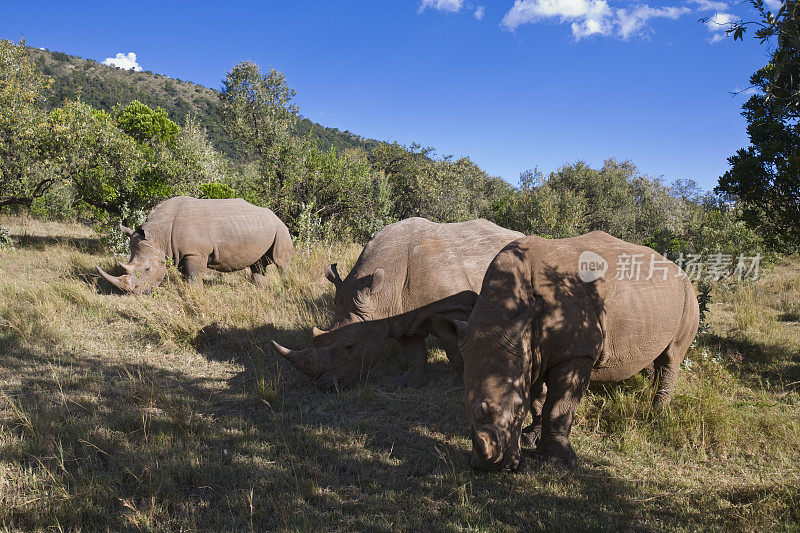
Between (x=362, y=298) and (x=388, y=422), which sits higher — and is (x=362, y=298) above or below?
above

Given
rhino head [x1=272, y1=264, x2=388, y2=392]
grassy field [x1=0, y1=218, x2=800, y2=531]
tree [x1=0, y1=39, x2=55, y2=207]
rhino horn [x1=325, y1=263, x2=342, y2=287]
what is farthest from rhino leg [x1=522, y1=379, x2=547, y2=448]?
tree [x1=0, y1=39, x2=55, y2=207]

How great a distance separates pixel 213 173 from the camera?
16875 millimetres

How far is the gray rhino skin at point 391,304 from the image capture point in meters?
5.43

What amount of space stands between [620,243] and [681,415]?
1.90m

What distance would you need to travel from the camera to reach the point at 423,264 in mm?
5555

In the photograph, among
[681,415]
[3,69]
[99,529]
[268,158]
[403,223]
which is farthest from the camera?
[268,158]

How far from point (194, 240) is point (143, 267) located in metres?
1.14

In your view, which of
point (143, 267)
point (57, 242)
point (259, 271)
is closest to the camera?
point (143, 267)

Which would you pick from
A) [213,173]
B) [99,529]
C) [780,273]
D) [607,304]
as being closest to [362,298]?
[607,304]

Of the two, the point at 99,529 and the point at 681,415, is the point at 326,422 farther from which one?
the point at 681,415

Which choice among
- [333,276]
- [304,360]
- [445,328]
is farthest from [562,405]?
[333,276]

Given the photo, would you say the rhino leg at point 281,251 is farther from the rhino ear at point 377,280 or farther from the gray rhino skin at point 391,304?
the rhino ear at point 377,280

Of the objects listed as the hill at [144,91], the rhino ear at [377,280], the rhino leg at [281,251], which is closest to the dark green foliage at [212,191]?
the rhino leg at [281,251]

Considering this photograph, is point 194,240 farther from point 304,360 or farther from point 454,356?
point 454,356
